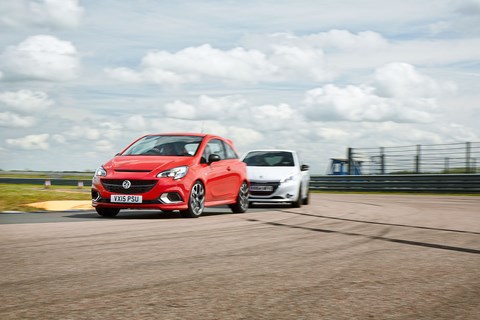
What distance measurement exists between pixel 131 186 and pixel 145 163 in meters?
0.54

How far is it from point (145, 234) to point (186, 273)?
3.22 meters

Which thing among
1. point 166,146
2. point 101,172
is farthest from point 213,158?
point 101,172

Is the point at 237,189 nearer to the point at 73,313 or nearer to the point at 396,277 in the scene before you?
the point at 396,277

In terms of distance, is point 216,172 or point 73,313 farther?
point 216,172

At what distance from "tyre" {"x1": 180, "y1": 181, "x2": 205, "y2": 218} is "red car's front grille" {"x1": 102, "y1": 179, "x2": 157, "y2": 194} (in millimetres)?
722

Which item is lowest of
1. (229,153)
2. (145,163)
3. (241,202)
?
(241,202)

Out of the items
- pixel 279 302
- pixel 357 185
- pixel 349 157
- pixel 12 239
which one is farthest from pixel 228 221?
pixel 349 157

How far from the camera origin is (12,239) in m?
7.46

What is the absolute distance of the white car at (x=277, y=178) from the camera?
1584cm

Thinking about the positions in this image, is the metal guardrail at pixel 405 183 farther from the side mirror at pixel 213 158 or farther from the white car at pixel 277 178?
the side mirror at pixel 213 158

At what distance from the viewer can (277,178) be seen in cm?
1595

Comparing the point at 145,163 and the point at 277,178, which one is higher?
the point at 145,163

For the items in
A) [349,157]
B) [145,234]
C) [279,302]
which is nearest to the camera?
[279,302]

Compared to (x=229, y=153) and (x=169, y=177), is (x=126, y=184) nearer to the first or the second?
(x=169, y=177)
